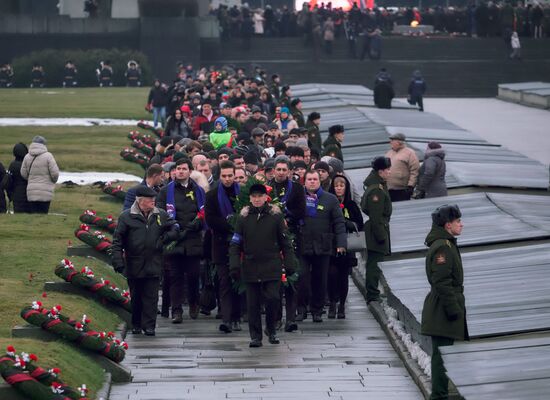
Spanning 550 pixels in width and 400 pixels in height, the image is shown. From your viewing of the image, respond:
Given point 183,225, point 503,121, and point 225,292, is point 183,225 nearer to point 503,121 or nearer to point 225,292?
point 225,292

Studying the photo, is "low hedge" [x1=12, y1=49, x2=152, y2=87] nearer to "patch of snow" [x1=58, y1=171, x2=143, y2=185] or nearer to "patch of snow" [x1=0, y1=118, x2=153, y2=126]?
"patch of snow" [x1=0, y1=118, x2=153, y2=126]

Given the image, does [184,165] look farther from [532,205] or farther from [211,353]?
[532,205]

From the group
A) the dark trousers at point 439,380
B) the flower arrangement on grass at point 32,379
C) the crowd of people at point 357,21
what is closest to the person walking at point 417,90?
the crowd of people at point 357,21

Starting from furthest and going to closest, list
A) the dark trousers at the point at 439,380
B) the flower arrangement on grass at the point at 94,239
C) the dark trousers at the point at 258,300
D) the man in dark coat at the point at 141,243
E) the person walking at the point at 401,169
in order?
the person walking at the point at 401,169, the flower arrangement on grass at the point at 94,239, the man in dark coat at the point at 141,243, the dark trousers at the point at 258,300, the dark trousers at the point at 439,380

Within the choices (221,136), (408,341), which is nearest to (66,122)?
(221,136)

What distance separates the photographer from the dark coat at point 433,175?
22719 mm

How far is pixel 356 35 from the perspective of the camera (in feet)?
243

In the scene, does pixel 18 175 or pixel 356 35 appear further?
pixel 356 35

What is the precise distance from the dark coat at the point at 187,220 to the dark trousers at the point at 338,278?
167 centimetres

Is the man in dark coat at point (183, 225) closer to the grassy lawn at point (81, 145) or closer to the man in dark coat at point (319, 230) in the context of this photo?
the man in dark coat at point (319, 230)

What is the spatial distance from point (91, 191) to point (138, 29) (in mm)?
42855

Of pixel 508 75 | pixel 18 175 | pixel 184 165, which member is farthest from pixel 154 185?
pixel 508 75

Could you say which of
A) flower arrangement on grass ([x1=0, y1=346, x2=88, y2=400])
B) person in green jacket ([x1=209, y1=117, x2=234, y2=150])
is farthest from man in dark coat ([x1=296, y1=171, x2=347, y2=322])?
person in green jacket ([x1=209, y1=117, x2=234, y2=150])

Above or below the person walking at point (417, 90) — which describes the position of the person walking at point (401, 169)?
above
